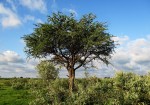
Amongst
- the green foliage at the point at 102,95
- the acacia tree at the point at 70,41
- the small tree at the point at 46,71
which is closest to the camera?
the green foliage at the point at 102,95

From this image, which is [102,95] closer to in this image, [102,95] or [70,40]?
[102,95]

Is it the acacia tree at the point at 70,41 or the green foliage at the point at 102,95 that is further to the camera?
the acacia tree at the point at 70,41

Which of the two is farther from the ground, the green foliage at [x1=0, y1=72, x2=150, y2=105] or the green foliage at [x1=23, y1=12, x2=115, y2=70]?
the green foliage at [x1=23, y1=12, x2=115, y2=70]

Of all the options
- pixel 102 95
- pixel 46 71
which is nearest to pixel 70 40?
pixel 102 95

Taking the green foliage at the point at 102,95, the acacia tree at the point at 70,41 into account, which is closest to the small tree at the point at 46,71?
the acacia tree at the point at 70,41

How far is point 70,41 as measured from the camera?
47.6 metres

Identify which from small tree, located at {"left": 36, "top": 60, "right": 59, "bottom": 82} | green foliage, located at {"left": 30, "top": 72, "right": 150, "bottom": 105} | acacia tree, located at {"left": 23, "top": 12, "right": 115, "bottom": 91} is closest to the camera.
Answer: green foliage, located at {"left": 30, "top": 72, "right": 150, "bottom": 105}

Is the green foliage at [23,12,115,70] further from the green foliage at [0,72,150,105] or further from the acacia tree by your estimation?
the green foliage at [0,72,150,105]

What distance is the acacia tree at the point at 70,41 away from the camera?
154 ft

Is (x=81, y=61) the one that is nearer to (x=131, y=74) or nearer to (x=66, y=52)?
(x=66, y=52)

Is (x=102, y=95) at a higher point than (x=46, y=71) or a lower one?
lower

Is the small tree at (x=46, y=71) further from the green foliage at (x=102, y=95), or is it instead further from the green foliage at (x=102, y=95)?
the green foliage at (x=102, y=95)

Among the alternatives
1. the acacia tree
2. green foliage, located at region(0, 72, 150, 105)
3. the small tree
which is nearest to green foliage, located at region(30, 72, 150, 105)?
green foliage, located at region(0, 72, 150, 105)

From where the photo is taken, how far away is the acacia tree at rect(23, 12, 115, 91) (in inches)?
1852
